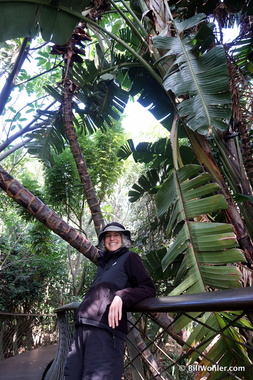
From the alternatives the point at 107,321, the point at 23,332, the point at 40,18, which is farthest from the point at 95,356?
the point at 23,332

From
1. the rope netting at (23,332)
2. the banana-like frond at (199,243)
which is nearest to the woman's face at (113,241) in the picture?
the banana-like frond at (199,243)

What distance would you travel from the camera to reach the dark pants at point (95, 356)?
141 cm

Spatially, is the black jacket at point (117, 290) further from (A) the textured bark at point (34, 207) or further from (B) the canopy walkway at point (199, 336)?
(A) the textured bark at point (34, 207)

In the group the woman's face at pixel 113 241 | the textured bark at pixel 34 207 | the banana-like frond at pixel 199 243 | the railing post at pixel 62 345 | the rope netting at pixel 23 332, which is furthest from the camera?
the rope netting at pixel 23 332

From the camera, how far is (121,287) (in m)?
1.62

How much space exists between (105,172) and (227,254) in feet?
14.2

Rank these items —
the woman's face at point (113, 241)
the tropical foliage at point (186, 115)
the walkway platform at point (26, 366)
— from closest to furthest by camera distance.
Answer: the tropical foliage at point (186, 115) → the woman's face at point (113, 241) → the walkway platform at point (26, 366)

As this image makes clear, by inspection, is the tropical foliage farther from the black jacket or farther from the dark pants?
the dark pants

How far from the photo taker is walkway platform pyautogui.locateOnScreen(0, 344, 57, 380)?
9.17 ft

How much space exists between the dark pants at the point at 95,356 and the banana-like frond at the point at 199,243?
43cm

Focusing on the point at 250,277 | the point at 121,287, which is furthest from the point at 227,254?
the point at 121,287

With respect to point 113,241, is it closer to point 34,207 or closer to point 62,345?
point 34,207

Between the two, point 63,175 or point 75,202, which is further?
point 75,202

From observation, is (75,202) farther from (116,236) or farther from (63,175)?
(116,236)
